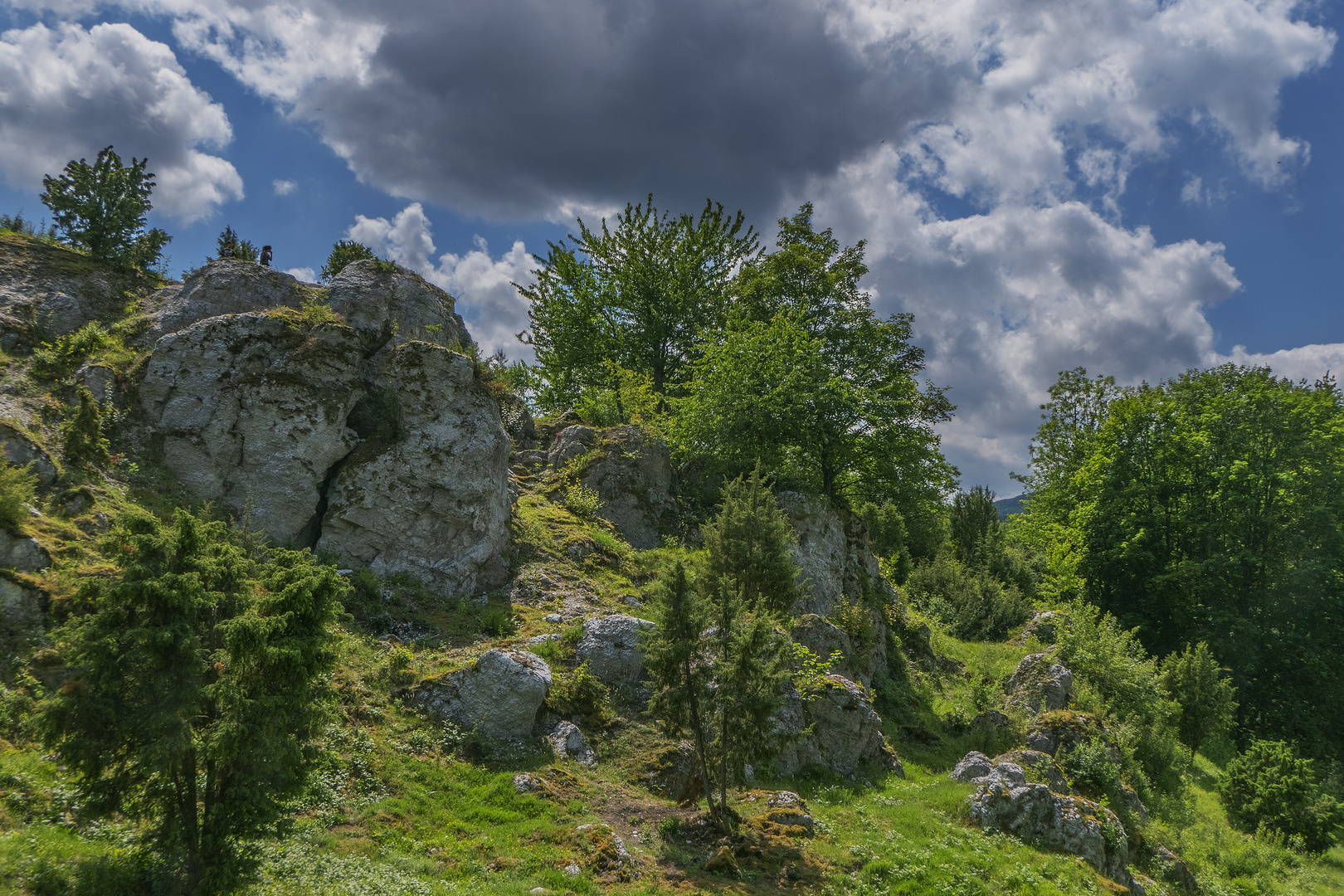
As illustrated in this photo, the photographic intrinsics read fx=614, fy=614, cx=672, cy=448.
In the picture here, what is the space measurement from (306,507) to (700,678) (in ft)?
38.6

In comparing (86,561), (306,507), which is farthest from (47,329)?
(86,561)

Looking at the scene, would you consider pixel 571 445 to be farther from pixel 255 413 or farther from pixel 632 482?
pixel 255 413

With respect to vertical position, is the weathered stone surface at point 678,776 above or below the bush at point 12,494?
below

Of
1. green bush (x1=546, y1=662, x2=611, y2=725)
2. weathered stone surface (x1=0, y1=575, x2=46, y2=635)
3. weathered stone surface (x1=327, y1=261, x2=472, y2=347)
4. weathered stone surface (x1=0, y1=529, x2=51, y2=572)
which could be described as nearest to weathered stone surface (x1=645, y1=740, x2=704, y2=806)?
green bush (x1=546, y1=662, x2=611, y2=725)

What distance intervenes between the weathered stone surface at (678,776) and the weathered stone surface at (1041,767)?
8.23m

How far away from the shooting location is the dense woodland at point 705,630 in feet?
25.0

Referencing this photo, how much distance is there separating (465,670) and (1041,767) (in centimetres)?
1442

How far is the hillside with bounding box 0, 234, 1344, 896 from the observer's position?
31.3ft

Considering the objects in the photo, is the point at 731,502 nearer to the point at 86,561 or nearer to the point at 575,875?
the point at 575,875

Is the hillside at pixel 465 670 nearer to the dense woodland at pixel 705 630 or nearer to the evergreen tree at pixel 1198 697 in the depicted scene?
the dense woodland at pixel 705 630

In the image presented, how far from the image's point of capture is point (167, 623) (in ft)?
23.9

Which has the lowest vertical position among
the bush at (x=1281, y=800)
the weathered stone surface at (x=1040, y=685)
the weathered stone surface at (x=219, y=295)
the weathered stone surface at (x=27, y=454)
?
the bush at (x=1281, y=800)

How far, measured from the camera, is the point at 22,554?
10.3 m

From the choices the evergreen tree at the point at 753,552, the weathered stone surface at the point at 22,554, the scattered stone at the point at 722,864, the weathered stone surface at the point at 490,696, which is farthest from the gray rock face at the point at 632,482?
the weathered stone surface at the point at 22,554
